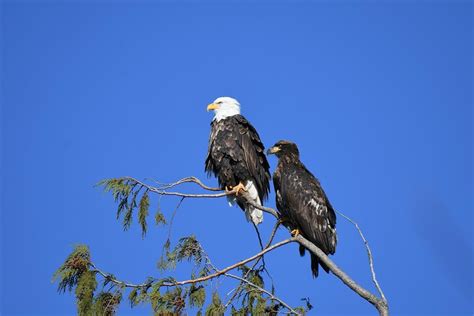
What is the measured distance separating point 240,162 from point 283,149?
0.59 metres

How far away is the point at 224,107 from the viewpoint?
920 cm

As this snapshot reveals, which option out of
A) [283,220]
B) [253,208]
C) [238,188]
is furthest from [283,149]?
[283,220]

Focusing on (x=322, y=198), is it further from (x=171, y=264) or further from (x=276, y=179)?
(x=171, y=264)

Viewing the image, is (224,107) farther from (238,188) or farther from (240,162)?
(238,188)

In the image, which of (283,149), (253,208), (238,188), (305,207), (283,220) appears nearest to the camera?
(283,220)

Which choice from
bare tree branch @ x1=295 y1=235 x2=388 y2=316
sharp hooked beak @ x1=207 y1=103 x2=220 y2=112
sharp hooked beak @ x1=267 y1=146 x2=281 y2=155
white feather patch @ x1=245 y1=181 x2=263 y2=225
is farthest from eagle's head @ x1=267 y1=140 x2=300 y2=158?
bare tree branch @ x1=295 y1=235 x2=388 y2=316

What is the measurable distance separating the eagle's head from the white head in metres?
0.96

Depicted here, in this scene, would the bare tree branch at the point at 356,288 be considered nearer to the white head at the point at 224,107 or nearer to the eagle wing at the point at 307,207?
the eagle wing at the point at 307,207

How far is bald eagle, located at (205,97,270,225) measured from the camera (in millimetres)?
8547

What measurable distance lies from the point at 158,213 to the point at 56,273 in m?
1.13

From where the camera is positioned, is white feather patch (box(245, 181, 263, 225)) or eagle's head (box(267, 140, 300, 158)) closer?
eagle's head (box(267, 140, 300, 158))

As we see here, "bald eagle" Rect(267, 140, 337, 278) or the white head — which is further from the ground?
the white head

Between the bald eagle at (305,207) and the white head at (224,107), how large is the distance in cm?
133

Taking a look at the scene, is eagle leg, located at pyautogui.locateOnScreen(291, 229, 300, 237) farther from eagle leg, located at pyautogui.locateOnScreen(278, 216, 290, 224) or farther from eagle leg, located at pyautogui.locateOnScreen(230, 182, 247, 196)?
eagle leg, located at pyautogui.locateOnScreen(230, 182, 247, 196)
